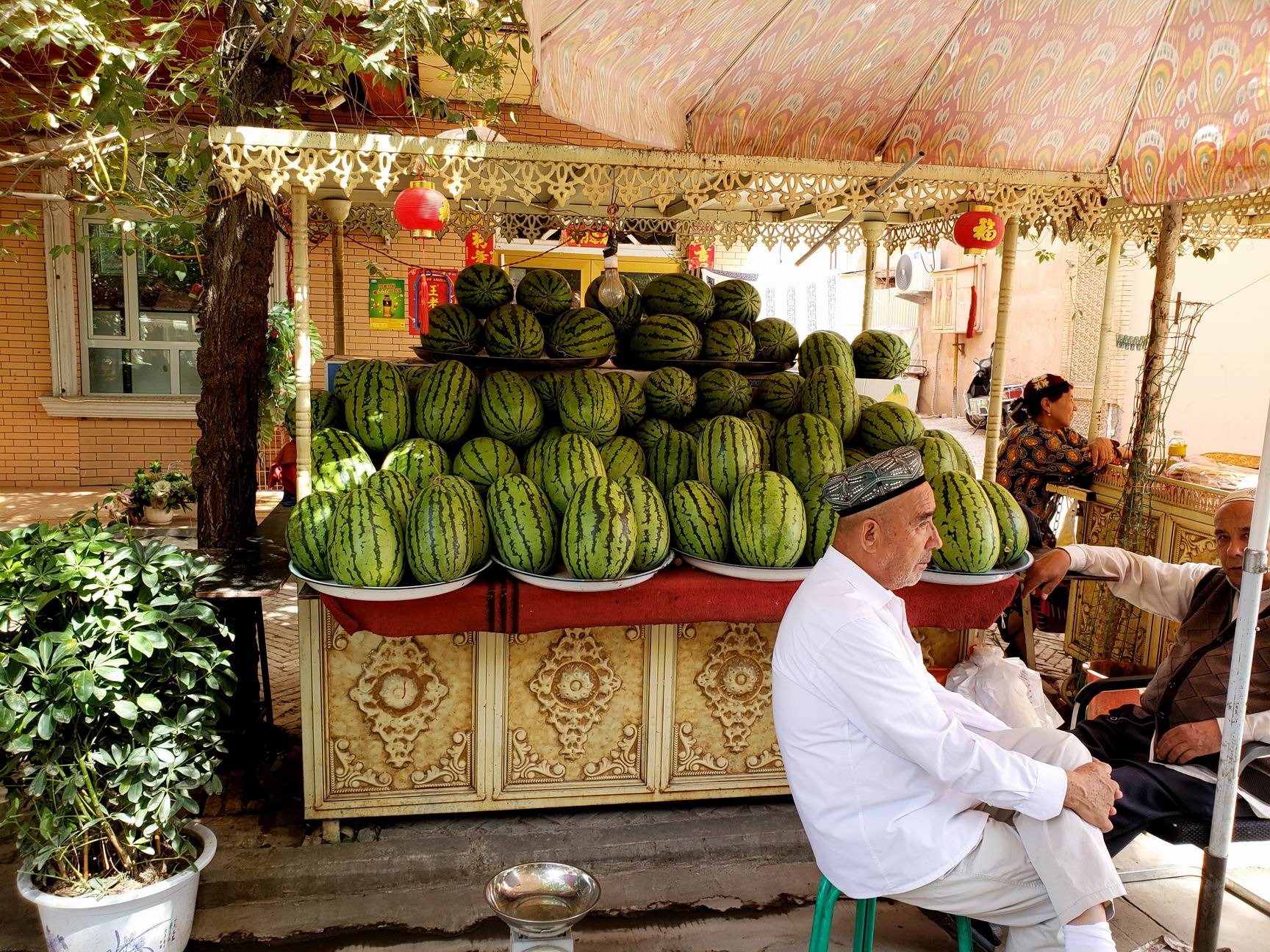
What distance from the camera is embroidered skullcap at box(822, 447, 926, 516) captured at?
2.31 m

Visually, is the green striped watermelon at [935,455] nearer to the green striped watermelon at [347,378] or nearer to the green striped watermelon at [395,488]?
the green striped watermelon at [395,488]

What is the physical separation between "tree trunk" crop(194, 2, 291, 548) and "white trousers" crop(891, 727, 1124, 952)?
3.38 m

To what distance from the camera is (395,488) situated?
11.6 feet

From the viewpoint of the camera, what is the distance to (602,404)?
4016mm

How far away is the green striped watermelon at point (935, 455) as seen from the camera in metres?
4.00

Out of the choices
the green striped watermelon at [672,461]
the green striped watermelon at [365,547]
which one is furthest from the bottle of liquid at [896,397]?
the green striped watermelon at [365,547]

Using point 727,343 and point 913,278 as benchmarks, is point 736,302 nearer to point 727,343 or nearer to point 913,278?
point 727,343

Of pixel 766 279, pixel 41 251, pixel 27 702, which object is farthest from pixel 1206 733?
pixel 766 279

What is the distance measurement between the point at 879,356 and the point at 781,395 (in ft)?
2.60

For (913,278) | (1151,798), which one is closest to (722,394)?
(1151,798)

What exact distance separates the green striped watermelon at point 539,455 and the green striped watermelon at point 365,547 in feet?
2.27

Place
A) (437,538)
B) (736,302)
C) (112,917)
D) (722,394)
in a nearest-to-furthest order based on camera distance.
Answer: (112,917) → (437,538) → (722,394) → (736,302)

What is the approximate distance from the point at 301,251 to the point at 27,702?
6.25 ft

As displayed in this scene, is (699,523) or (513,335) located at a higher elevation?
(513,335)
